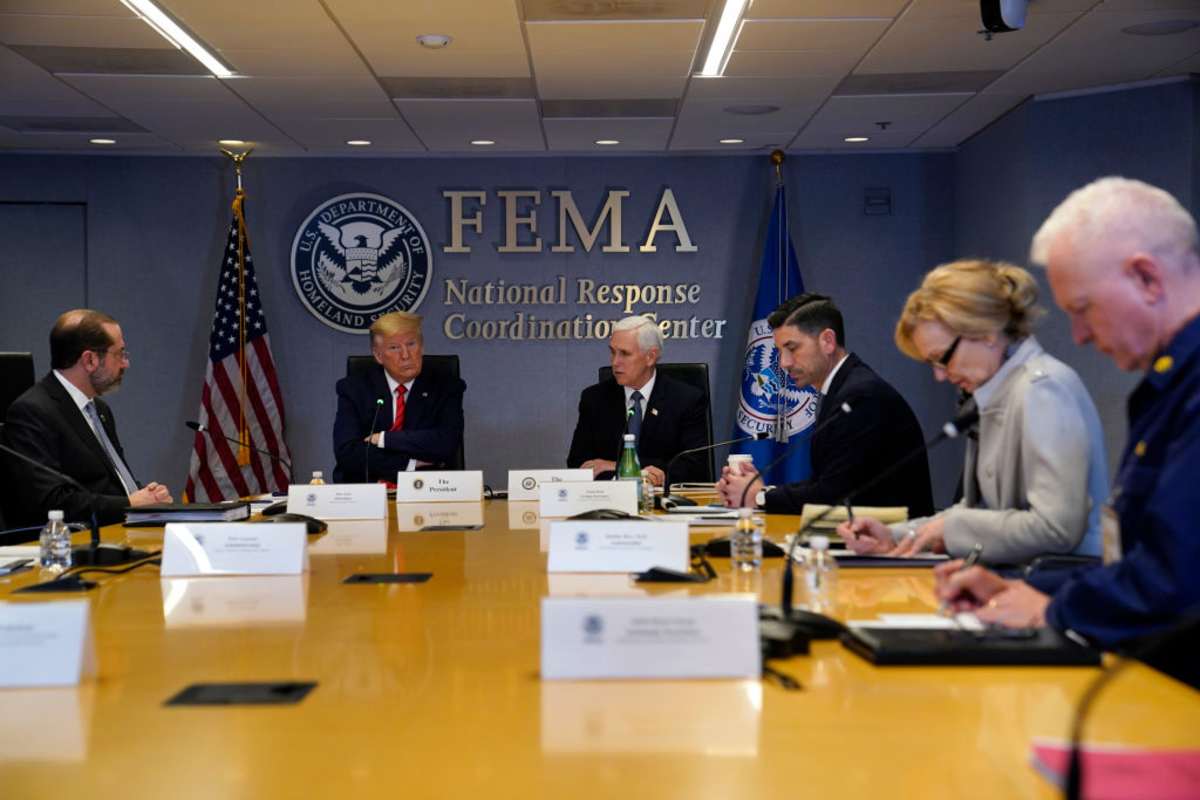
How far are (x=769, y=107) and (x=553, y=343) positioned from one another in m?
2.25

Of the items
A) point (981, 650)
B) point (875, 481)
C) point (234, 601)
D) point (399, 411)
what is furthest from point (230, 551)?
point (399, 411)

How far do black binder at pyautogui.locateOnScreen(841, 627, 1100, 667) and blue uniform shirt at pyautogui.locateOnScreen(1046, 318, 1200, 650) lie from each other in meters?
0.08

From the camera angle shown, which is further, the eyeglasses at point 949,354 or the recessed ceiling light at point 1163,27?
the recessed ceiling light at point 1163,27

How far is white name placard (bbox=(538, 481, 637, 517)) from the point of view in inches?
157

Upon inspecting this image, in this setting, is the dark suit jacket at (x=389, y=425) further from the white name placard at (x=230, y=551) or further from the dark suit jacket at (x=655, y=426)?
the white name placard at (x=230, y=551)

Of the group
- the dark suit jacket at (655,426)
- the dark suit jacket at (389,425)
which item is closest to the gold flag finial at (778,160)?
the dark suit jacket at (655,426)

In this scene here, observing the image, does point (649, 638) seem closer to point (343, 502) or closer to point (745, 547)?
point (745, 547)

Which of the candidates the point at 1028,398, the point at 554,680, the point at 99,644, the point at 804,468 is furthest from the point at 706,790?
the point at 804,468

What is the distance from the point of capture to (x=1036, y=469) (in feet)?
8.87

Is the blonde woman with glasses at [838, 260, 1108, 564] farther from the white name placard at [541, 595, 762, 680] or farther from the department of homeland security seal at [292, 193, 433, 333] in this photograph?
the department of homeland security seal at [292, 193, 433, 333]

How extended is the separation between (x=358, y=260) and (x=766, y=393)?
2.79 metres

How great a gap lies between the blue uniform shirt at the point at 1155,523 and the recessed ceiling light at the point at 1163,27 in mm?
4019

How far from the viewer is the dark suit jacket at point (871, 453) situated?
4008 millimetres

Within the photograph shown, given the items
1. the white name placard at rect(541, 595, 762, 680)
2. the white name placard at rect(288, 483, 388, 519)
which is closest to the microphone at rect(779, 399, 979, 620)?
the white name placard at rect(541, 595, 762, 680)
